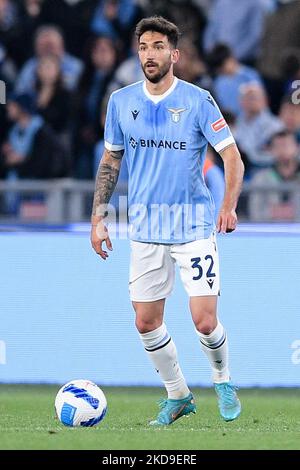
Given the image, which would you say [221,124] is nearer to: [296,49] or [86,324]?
[86,324]

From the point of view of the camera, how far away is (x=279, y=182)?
13.2 meters

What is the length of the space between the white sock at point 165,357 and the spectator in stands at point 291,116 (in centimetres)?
599

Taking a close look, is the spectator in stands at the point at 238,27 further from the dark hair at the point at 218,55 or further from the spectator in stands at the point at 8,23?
the spectator in stands at the point at 8,23

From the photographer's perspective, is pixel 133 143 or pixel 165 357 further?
pixel 165 357

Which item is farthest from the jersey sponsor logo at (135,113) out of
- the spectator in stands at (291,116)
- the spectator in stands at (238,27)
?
the spectator in stands at (238,27)

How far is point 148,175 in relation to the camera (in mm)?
8266

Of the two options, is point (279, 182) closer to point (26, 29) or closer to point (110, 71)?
point (110, 71)

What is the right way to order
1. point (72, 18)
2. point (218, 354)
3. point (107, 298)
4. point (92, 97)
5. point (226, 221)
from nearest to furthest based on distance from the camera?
point (226, 221) → point (218, 354) → point (107, 298) → point (92, 97) → point (72, 18)

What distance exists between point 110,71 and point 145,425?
23.7ft

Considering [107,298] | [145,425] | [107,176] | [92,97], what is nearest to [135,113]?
[107,176]

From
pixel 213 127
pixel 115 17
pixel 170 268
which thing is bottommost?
pixel 170 268

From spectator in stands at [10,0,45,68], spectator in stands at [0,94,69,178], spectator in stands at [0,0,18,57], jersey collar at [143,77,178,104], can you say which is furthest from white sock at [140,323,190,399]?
Answer: spectator in stands at [0,0,18,57]
